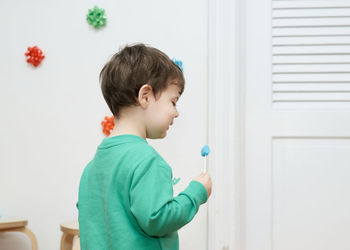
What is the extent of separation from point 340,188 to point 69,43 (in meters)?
1.18

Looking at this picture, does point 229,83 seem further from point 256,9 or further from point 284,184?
point 284,184

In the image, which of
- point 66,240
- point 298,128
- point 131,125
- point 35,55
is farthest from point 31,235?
point 298,128

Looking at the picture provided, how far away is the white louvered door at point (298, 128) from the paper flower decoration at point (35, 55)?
82cm

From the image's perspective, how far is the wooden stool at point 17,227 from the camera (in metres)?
1.66

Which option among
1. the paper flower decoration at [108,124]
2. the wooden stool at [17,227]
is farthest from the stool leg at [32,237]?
the paper flower decoration at [108,124]

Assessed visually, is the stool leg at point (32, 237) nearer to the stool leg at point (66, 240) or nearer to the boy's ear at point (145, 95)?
the stool leg at point (66, 240)

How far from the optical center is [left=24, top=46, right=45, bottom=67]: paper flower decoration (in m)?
1.84

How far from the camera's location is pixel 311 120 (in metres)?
1.75

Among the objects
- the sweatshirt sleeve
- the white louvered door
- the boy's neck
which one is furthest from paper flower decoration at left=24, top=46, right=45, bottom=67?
the sweatshirt sleeve

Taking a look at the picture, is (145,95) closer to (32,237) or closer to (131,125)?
(131,125)

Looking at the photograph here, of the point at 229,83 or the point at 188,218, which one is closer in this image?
the point at 188,218

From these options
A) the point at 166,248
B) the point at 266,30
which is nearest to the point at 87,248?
the point at 166,248

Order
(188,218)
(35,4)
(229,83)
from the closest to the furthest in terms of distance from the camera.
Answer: (188,218), (229,83), (35,4)

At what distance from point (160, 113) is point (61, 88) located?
91 cm
